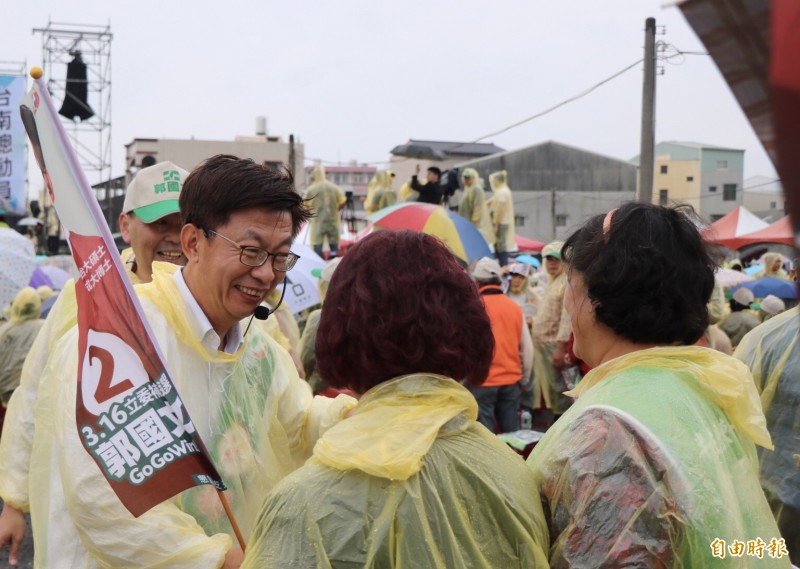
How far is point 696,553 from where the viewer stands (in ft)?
5.48

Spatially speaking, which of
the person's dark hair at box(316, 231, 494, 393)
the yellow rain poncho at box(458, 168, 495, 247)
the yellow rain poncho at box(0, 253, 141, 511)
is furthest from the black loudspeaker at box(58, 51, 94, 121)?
the person's dark hair at box(316, 231, 494, 393)

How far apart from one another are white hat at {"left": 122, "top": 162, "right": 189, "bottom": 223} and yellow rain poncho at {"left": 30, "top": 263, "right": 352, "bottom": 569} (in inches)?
28.0

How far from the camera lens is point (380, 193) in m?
14.2

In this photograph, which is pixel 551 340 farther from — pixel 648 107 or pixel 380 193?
pixel 380 193

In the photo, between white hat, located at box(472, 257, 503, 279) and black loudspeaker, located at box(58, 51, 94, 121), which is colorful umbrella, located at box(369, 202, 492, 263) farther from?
black loudspeaker, located at box(58, 51, 94, 121)

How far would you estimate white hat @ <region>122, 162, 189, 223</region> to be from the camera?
3.21 metres

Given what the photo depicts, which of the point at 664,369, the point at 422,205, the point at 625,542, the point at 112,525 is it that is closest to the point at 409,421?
the point at 625,542

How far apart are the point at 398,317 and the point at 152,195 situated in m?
1.88

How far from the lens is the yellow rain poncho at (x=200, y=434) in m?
1.97

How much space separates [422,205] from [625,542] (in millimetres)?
6224

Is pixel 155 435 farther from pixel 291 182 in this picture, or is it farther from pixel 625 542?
pixel 625 542

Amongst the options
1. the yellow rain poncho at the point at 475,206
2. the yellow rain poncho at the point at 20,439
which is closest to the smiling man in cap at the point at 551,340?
the yellow rain poncho at the point at 475,206

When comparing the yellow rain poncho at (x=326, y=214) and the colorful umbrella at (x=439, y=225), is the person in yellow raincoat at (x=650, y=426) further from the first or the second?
the yellow rain poncho at (x=326, y=214)

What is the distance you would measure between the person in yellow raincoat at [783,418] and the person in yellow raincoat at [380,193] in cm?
1076
